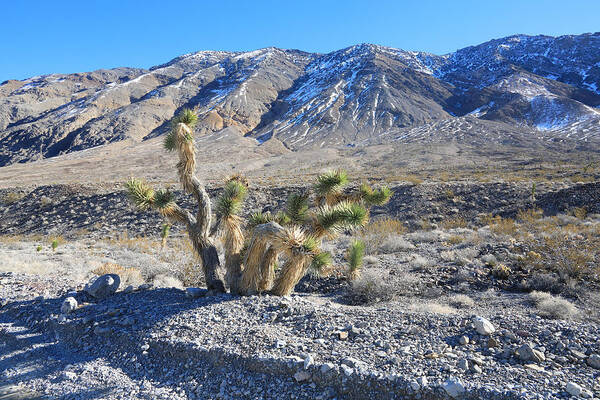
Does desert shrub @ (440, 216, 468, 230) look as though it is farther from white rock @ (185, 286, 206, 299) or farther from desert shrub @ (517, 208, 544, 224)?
white rock @ (185, 286, 206, 299)

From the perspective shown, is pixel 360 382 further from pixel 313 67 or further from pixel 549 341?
pixel 313 67

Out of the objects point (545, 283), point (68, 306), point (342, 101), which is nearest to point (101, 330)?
point (68, 306)

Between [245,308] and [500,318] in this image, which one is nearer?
[500,318]

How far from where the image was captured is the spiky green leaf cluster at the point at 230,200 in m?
6.62

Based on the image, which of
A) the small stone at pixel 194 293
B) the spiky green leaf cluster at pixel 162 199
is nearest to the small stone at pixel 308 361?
the small stone at pixel 194 293

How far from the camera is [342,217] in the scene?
585 centimetres

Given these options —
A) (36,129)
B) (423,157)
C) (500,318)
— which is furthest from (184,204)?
(36,129)

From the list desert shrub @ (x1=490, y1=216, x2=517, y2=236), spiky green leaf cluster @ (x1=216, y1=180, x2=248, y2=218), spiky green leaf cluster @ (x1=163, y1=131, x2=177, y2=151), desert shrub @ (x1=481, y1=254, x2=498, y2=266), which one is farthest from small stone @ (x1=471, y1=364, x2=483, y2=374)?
desert shrub @ (x1=490, y1=216, x2=517, y2=236)

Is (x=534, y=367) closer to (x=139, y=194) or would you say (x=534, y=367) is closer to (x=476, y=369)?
(x=476, y=369)

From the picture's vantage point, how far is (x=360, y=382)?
360 cm

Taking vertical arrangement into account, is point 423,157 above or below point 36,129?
below

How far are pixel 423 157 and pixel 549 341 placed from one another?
48763 millimetres

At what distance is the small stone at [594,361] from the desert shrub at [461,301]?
2895mm

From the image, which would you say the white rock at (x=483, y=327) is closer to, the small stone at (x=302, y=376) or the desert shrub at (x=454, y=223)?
the small stone at (x=302, y=376)
